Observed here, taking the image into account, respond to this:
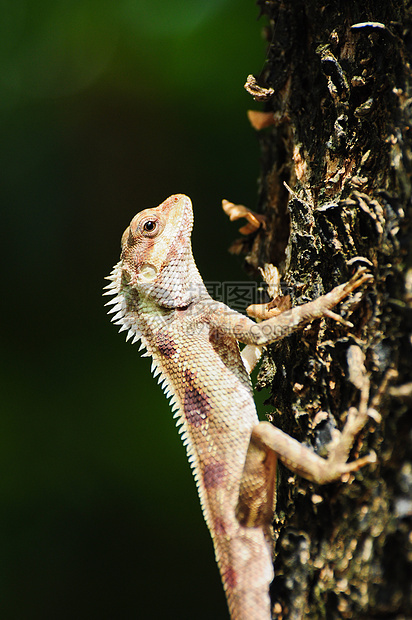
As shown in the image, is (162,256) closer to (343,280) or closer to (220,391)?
(220,391)

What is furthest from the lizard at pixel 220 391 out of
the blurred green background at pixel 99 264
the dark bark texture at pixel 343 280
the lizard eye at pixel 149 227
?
the blurred green background at pixel 99 264

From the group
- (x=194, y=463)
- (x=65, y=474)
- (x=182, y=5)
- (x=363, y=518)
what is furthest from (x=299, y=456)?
(x=182, y=5)

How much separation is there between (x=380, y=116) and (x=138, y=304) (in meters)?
2.07

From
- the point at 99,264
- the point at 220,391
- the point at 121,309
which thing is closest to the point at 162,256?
the point at 121,309

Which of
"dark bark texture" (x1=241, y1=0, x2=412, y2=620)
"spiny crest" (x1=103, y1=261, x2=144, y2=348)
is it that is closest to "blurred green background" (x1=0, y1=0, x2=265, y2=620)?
"spiny crest" (x1=103, y1=261, x2=144, y2=348)

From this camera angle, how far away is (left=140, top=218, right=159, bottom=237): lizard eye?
378 centimetres

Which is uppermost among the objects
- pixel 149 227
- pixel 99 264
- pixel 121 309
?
pixel 149 227

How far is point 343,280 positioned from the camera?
255 cm

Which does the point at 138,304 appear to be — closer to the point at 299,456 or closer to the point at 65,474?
the point at 299,456

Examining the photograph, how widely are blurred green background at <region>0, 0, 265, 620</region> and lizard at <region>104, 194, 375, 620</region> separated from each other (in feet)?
9.07

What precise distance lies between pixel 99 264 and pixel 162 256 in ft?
10.6

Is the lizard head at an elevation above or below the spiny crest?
above

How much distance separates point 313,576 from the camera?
88.2 inches

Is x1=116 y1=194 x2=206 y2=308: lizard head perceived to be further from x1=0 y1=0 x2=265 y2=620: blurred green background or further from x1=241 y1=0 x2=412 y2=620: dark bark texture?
x1=0 y1=0 x2=265 y2=620: blurred green background
